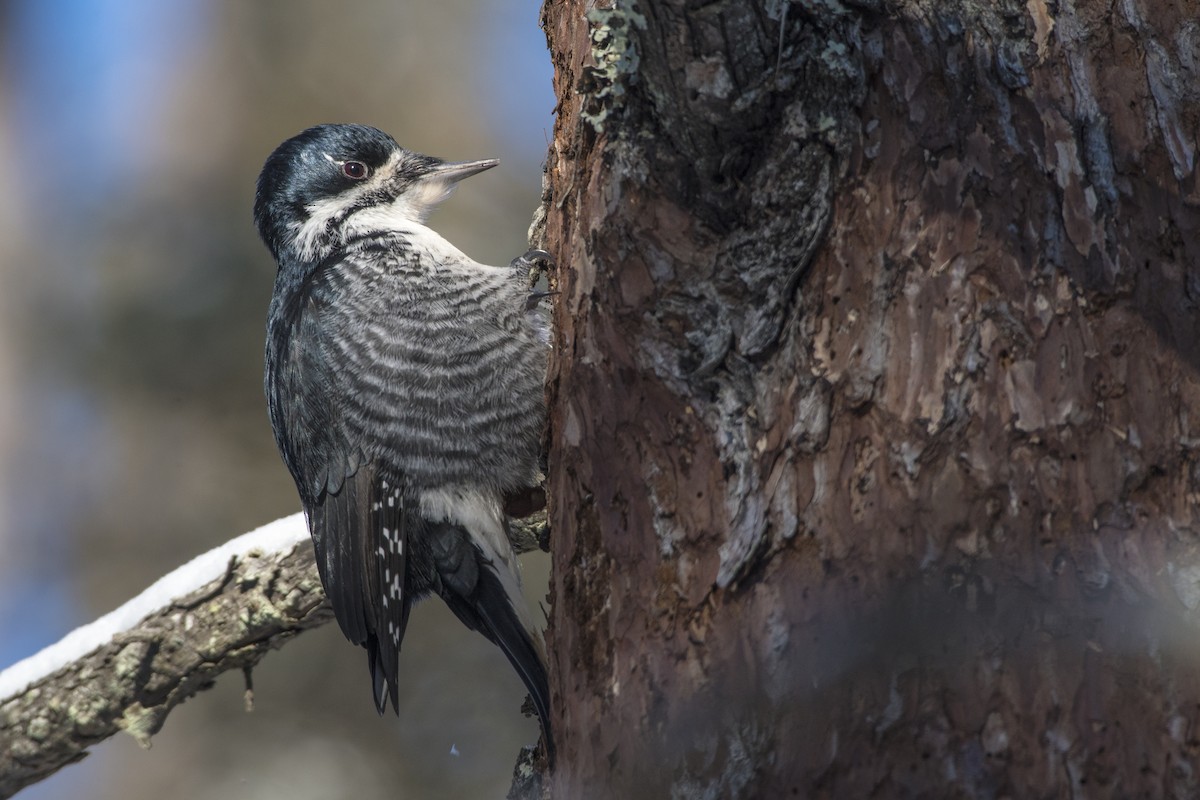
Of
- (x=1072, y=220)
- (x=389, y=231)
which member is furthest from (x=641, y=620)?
(x=389, y=231)

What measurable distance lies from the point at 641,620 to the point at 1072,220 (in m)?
0.86

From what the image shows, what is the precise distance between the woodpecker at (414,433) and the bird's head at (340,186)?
0.93ft

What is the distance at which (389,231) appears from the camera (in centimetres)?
333

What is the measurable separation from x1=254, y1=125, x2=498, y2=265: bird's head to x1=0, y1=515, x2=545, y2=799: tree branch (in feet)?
2.90

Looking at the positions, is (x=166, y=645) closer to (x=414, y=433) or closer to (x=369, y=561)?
(x=369, y=561)

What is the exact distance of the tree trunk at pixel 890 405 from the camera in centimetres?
144

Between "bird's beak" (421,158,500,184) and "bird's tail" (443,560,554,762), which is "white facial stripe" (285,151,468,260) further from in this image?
"bird's tail" (443,560,554,762)

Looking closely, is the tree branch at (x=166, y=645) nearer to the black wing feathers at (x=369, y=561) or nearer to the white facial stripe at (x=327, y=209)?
the black wing feathers at (x=369, y=561)

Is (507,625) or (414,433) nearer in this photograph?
(507,625)

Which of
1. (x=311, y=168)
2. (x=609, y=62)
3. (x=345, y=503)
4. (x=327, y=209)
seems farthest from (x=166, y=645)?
(x=609, y=62)

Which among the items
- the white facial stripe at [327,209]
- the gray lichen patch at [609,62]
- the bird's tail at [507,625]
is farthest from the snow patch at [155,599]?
the gray lichen patch at [609,62]

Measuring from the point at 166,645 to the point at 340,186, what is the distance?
4.76 feet

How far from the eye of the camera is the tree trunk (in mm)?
1439

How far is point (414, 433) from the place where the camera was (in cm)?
302
